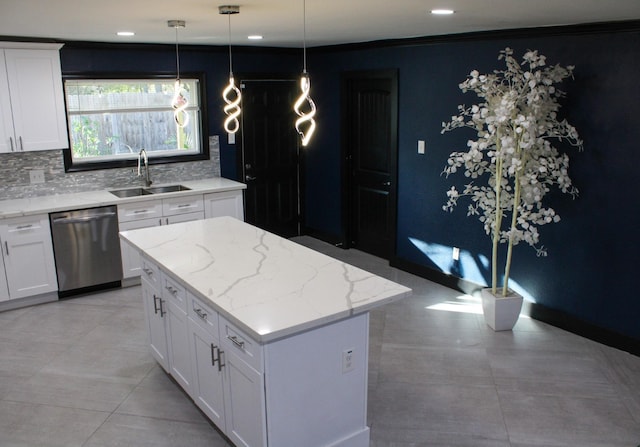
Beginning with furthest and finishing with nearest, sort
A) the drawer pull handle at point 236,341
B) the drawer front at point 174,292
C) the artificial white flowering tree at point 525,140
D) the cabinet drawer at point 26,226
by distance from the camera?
1. the cabinet drawer at point 26,226
2. the artificial white flowering tree at point 525,140
3. the drawer front at point 174,292
4. the drawer pull handle at point 236,341

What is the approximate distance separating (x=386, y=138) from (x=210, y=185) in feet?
6.14

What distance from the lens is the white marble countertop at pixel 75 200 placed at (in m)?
4.89

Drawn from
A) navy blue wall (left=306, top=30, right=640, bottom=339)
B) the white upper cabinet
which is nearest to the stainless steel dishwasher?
the white upper cabinet

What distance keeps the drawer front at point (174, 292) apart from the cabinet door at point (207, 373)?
0.41 feet

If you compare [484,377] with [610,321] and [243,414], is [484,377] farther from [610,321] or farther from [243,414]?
[243,414]

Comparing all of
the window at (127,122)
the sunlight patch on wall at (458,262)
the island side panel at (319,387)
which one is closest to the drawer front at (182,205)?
the window at (127,122)

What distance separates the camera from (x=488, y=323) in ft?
15.1

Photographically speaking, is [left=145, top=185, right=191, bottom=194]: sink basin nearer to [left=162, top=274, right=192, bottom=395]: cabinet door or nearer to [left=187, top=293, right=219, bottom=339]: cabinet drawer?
[left=162, top=274, right=192, bottom=395]: cabinet door

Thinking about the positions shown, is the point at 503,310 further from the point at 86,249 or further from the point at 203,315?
the point at 86,249

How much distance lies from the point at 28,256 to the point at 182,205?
1.43 m

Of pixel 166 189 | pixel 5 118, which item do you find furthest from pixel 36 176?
pixel 166 189

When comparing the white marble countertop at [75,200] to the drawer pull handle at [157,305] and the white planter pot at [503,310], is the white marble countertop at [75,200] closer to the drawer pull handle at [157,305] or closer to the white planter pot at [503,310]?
the drawer pull handle at [157,305]

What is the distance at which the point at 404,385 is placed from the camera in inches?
146

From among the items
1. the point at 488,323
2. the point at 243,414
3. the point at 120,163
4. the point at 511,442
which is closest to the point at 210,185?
the point at 120,163
